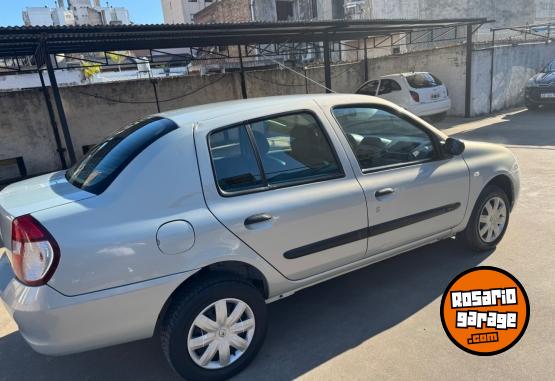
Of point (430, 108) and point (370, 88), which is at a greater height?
point (370, 88)

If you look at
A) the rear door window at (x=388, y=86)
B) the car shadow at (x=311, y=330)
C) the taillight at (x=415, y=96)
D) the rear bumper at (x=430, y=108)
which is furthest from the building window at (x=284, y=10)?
the car shadow at (x=311, y=330)

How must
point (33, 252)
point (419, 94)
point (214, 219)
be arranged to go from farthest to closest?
point (419, 94)
point (214, 219)
point (33, 252)

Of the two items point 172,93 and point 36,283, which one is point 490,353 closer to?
point 36,283

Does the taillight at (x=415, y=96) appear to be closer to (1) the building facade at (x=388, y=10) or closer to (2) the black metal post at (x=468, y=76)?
(2) the black metal post at (x=468, y=76)

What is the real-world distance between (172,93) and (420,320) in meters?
9.97

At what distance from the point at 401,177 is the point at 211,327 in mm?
1744

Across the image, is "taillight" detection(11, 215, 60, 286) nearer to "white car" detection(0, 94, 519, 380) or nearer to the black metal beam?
"white car" detection(0, 94, 519, 380)

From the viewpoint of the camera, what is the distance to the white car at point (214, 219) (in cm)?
212

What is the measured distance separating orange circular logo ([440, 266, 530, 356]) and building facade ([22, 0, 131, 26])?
146ft

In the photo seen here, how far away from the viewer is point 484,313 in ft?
8.28

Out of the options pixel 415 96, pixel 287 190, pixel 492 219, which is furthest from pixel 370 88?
pixel 287 190

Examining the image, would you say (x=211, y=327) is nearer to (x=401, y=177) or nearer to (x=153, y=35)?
(x=401, y=177)

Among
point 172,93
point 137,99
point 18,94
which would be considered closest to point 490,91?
point 172,93

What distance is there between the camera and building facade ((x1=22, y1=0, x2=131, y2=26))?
5231 cm
